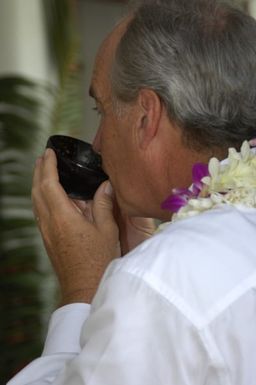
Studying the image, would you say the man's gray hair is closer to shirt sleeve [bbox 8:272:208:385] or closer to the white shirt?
the white shirt

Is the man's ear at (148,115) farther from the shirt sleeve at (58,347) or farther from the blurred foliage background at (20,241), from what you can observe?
the blurred foliage background at (20,241)

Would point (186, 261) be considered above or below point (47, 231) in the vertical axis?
above

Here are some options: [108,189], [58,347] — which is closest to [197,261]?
[58,347]

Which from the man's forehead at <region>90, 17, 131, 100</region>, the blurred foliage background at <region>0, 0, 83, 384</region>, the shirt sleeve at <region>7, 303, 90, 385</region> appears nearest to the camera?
the shirt sleeve at <region>7, 303, 90, 385</region>

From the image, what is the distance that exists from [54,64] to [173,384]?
2410 mm

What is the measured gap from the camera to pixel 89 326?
161 cm

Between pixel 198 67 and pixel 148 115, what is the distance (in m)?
0.16

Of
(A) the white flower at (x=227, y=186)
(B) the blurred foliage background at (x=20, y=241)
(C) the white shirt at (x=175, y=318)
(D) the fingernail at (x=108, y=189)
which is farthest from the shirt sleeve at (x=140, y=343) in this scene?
(B) the blurred foliage background at (x=20, y=241)

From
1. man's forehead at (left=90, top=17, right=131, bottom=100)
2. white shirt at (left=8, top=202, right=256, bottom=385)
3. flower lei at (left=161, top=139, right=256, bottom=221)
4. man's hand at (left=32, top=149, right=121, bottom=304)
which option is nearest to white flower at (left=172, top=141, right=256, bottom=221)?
flower lei at (left=161, top=139, right=256, bottom=221)

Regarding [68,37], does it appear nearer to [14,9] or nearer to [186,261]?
[14,9]

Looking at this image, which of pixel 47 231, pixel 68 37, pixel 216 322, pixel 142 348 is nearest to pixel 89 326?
pixel 142 348

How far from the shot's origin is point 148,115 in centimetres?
191

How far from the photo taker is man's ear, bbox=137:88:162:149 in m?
1.88

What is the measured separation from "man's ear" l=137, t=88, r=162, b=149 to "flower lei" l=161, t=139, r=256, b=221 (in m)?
0.14
